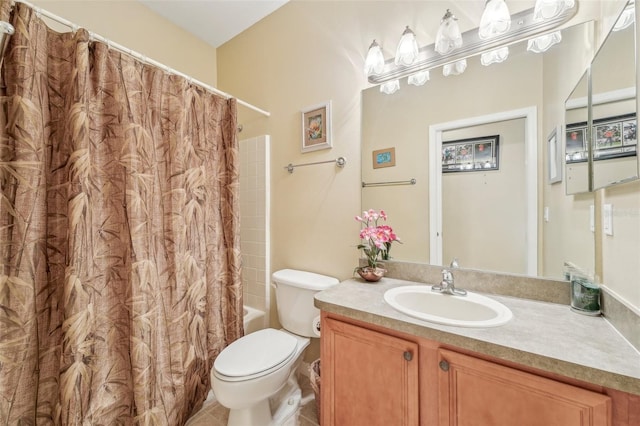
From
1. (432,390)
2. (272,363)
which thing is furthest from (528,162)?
(272,363)

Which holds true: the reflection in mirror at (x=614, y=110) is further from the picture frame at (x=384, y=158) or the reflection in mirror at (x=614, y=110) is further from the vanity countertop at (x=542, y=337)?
the picture frame at (x=384, y=158)

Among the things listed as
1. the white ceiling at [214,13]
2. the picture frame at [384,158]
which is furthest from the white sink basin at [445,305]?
the white ceiling at [214,13]

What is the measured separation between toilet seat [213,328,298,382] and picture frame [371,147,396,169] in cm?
114

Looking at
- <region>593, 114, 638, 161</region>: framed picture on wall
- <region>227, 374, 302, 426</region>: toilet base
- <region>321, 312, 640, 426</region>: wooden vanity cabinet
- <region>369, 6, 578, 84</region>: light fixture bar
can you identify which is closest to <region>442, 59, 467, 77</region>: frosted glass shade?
<region>369, 6, 578, 84</region>: light fixture bar

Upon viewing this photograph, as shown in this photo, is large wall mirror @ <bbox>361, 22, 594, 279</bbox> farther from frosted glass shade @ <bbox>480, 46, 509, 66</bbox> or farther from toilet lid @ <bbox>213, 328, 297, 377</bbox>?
toilet lid @ <bbox>213, 328, 297, 377</bbox>

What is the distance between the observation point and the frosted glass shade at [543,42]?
1.03 m

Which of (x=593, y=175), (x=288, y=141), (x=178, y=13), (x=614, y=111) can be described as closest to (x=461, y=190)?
(x=593, y=175)

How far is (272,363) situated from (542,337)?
1092mm

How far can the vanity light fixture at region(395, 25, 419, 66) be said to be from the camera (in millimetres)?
1267

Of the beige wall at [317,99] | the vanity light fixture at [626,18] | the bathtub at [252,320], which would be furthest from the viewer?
the bathtub at [252,320]

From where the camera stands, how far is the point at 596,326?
2.63 feet

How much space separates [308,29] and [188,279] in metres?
1.86

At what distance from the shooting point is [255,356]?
4.16 ft

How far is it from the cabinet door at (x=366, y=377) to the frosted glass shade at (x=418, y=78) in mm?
1272
